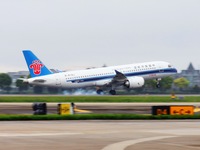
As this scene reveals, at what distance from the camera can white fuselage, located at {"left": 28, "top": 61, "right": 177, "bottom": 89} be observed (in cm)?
10656

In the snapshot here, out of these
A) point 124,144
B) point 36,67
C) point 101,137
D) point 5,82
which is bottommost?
point 124,144

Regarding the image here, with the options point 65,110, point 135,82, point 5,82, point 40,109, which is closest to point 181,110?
point 65,110

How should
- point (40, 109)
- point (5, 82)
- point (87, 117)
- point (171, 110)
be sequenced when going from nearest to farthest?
1. point (87, 117)
2. point (40, 109)
3. point (171, 110)
4. point (5, 82)

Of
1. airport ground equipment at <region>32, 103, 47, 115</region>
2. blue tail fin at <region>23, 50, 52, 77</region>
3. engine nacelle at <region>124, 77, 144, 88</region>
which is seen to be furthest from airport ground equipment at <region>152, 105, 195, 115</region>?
blue tail fin at <region>23, 50, 52, 77</region>

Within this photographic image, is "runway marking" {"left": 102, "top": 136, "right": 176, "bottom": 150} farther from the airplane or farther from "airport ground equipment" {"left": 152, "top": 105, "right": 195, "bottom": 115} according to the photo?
the airplane

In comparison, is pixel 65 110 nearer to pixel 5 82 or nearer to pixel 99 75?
pixel 99 75

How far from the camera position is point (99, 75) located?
108 metres

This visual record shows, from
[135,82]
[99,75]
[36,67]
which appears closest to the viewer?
[36,67]

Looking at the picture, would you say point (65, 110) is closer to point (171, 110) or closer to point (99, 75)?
point (171, 110)

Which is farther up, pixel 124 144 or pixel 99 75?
pixel 99 75

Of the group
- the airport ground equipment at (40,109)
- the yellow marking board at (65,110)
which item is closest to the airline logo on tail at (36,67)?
the yellow marking board at (65,110)

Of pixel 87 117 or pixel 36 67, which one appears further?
pixel 36 67

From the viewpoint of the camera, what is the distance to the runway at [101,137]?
2560 cm

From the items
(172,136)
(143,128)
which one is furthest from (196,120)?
(172,136)
